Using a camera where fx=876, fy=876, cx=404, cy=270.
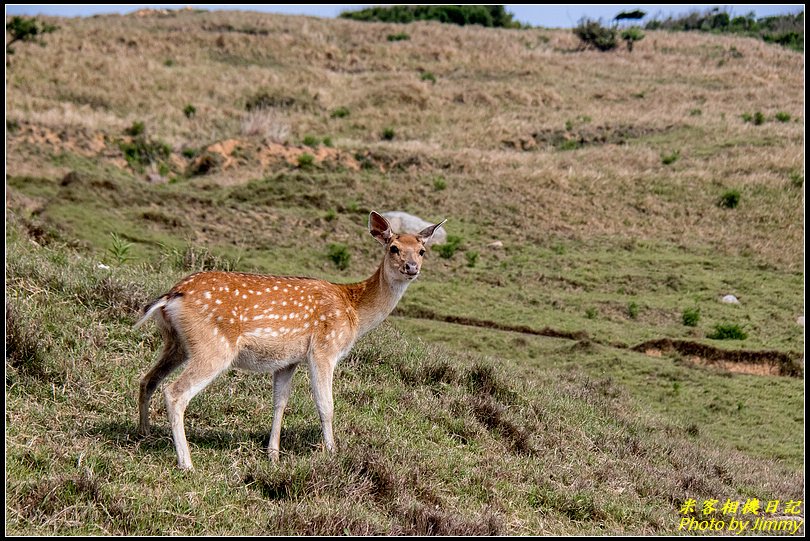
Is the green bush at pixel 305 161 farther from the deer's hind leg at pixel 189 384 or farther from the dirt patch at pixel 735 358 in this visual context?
the deer's hind leg at pixel 189 384

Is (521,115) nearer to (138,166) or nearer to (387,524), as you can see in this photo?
(138,166)

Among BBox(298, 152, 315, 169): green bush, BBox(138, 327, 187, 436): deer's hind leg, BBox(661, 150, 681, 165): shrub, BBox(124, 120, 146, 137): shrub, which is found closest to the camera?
BBox(138, 327, 187, 436): deer's hind leg

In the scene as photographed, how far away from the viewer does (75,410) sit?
26.8 ft

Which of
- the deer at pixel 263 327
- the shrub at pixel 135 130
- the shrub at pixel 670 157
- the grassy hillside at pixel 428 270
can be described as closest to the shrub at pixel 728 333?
the grassy hillside at pixel 428 270

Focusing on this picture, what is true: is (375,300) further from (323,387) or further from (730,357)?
(730,357)

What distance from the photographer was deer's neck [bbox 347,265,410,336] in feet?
28.3

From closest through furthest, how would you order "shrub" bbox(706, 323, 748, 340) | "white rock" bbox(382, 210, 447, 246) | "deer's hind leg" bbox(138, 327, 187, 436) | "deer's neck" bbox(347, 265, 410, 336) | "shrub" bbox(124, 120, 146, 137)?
"deer's hind leg" bbox(138, 327, 187, 436), "deer's neck" bbox(347, 265, 410, 336), "shrub" bbox(706, 323, 748, 340), "white rock" bbox(382, 210, 447, 246), "shrub" bbox(124, 120, 146, 137)

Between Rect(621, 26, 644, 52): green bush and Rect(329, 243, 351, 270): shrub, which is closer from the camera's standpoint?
Rect(329, 243, 351, 270): shrub

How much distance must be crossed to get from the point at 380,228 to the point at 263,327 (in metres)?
2.01

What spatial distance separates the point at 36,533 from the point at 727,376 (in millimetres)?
13138

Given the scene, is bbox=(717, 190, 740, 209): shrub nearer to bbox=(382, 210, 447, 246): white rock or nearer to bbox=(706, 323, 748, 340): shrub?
bbox=(382, 210, 447, 246): white rock

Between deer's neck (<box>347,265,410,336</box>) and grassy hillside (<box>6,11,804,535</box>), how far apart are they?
1.14m

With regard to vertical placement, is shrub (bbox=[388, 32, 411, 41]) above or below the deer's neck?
above

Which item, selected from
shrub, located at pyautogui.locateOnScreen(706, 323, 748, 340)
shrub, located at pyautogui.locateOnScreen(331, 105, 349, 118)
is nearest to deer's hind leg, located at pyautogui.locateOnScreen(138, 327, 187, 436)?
shrub, located at pyautogui.locateOnScreen(706, 323, 748, 340)
